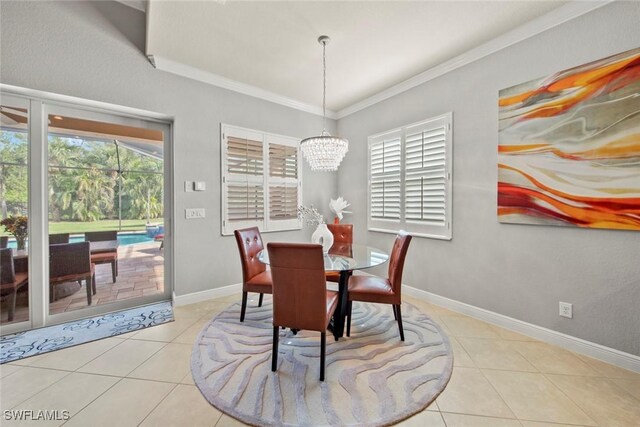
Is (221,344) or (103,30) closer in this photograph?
(221,344)

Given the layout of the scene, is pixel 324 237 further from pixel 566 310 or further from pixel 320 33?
pixel 566 310

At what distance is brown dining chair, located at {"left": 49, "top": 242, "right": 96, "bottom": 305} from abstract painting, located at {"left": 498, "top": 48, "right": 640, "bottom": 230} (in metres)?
4.31

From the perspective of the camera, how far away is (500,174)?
8.23ft

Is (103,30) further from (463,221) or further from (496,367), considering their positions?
(496,367)

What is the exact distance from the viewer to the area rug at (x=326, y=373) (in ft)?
4.91

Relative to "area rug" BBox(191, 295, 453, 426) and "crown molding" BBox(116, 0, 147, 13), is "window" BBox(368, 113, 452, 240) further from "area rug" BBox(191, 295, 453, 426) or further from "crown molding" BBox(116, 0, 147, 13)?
"crown molding" BBox(116, 0, 147, 13)

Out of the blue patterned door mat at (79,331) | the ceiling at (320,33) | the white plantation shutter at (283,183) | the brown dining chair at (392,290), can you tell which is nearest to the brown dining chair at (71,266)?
the blue patterned door mat at (79,331)

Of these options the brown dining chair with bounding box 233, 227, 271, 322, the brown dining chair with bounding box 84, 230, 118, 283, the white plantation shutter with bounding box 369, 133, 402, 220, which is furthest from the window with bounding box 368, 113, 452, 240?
the brown dining chair with bounding box 84, 230, 118, 283

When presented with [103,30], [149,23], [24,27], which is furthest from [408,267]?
[24,27]

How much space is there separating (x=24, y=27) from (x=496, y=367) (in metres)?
4.76

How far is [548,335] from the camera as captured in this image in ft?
7.39

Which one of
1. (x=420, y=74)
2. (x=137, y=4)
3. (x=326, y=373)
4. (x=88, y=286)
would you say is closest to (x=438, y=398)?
(x=326, y=373)

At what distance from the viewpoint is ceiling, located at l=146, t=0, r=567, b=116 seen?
212cm

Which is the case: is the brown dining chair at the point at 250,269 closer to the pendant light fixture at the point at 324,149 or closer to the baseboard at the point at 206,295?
the baseboard at the point at 206,295
